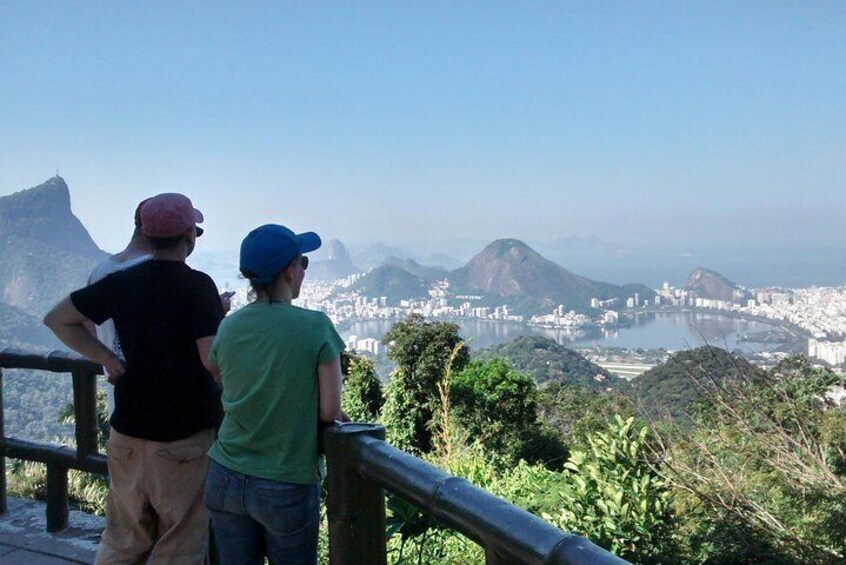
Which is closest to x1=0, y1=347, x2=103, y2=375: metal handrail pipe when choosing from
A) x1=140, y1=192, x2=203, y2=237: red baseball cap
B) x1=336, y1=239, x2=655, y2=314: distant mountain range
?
x1=140, y1=192, x2=203, y2=237: red baseball cap

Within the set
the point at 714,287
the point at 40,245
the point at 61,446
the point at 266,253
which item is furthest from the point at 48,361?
the point at 40,245

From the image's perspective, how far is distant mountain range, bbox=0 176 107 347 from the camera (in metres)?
88.1

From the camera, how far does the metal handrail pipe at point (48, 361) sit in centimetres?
316

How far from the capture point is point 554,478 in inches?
339

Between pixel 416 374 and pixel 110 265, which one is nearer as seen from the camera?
pixel 110 265

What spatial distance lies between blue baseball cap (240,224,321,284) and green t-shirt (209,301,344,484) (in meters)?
0.09

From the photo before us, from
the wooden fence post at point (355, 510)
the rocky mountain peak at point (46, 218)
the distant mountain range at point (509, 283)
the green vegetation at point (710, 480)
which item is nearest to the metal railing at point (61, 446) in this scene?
the wooden fence post at point (355, 510)

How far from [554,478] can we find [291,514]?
711cm

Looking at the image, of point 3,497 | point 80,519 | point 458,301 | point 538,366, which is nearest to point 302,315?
point 80,519

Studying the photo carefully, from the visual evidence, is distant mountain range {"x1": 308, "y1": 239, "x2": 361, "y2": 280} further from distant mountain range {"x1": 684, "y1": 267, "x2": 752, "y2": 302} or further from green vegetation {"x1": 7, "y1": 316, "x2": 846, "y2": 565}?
green vegetation {"x1": 7, "y1": 316, "x2": 846, "y2": 565}

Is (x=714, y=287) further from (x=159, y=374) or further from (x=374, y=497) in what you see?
(x=374, y=497)

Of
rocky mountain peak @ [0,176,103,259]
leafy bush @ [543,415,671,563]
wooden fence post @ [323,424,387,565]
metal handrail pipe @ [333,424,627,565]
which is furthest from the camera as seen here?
rocky mountain peak @ [0,176,103,259]

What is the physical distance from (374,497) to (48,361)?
6.94 ft

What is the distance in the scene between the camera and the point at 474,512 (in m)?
1.23
